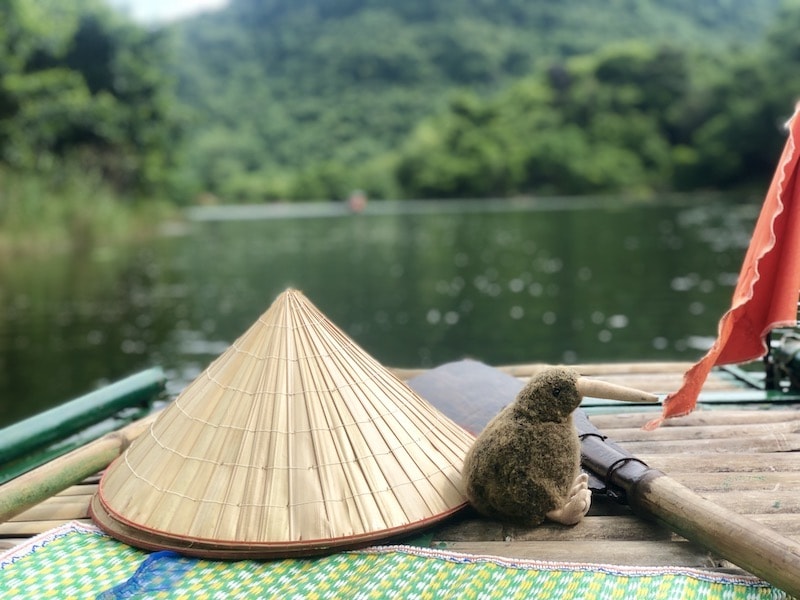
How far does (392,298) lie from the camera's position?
15.7m

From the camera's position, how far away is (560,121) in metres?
69.9

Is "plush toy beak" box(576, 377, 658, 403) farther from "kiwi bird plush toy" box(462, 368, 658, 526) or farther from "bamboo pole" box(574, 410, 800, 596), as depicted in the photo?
"bamboo pole" box(574, 410, 800, 596)

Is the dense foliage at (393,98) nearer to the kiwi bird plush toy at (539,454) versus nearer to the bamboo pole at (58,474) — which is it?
the bamboo pole at (58,474)

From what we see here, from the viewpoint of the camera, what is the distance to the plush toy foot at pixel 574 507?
2.52 meters

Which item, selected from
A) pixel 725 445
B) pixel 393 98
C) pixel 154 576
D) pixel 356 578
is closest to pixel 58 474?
pixel 154 576

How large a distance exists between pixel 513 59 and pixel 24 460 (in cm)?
10812

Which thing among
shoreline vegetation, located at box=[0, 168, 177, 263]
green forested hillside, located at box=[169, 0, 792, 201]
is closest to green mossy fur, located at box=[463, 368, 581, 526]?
shoreline vegetation, located at box=[0, 168, 177, 263]

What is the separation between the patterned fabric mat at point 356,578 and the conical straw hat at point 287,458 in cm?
7

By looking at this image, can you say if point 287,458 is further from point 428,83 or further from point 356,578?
point 428,83

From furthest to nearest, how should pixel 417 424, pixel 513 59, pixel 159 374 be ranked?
pixel 513 59
pixel 159 374
pixel 417 424

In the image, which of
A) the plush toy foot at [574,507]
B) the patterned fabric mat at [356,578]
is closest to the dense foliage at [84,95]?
the patterned fabric mat at [356,578]

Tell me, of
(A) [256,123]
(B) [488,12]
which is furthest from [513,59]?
(A) [256,123]

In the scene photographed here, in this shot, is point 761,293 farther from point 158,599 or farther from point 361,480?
point 158,599

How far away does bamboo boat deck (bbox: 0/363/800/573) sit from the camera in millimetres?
2408
